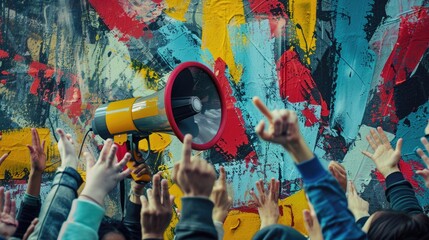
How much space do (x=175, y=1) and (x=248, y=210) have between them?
126cm

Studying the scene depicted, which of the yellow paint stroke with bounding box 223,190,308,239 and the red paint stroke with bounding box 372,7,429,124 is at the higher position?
the red paint stroke with bounding box 372,7,429,124

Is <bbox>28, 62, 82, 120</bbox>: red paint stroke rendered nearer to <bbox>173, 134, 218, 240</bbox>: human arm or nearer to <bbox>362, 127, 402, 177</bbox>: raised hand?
<bbox>362, 127, 402, 177</bbox>: raised hand

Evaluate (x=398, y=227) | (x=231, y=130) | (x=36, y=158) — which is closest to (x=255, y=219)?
(x=231, y=130)

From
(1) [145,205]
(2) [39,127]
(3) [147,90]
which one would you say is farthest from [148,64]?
(1) [145,205]

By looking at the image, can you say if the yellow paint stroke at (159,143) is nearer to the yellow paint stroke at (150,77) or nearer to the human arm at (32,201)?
the yellow paint stroke at (150,77)

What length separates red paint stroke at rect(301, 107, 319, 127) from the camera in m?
3.25

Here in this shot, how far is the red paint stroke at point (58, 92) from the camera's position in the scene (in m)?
3.44

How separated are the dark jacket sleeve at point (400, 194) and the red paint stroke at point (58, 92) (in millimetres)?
1954

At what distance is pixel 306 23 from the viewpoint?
10.7 feet

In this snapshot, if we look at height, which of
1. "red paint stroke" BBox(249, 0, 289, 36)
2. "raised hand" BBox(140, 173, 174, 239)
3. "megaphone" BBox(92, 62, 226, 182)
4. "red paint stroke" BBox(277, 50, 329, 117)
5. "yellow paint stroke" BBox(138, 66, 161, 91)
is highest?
"red paint stroke" BBox(249, 0, 289, 36)

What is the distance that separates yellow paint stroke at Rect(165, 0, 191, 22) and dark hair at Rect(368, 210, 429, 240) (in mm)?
2010

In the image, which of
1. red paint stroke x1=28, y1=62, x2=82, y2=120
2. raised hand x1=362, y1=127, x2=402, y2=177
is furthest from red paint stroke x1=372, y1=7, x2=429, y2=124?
red paint stroke x1=28, y1=62, x2=82, y2=120

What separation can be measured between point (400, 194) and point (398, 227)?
1.60ft

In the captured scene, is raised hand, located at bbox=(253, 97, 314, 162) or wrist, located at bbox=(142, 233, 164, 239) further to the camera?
wrist, located at bbox=(142, 233, 164, 239)
